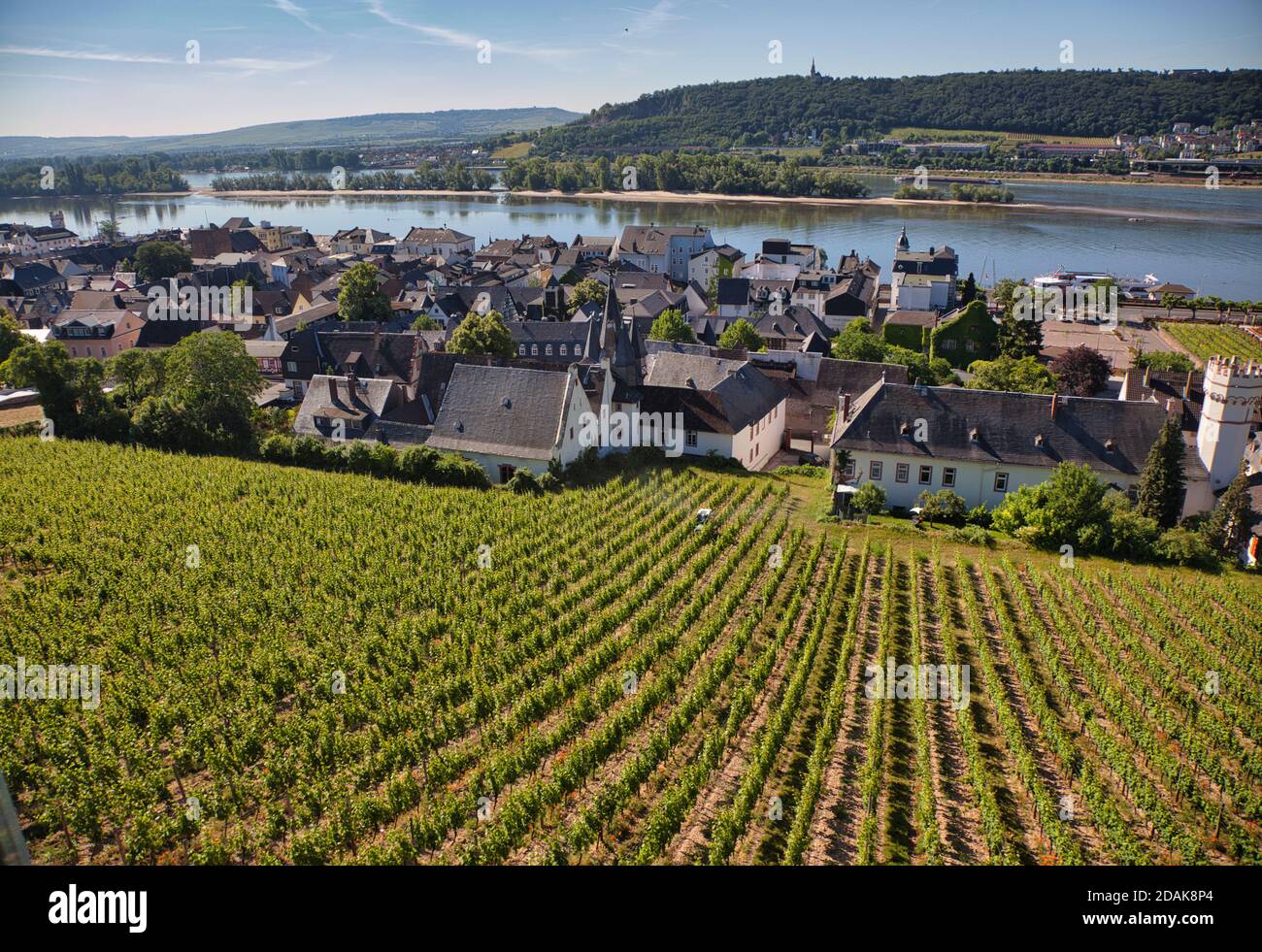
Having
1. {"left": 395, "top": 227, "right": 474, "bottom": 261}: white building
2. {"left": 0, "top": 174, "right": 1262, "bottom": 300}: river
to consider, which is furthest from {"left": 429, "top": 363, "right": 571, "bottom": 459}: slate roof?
{"left": 395, "top": 227, "right": 474, "bottom": 261}: white building

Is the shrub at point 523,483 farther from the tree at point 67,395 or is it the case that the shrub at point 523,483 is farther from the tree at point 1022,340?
the tree at point 1022,340

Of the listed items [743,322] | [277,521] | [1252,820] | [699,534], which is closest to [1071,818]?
[1252,820]

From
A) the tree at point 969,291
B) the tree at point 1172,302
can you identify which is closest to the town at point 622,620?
the tree at point 969,291

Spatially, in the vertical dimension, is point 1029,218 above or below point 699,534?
above

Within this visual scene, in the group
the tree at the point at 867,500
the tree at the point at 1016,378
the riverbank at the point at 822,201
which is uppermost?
the riverbank at the point at 822,201

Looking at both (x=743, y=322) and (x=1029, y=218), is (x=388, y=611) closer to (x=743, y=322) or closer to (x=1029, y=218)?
(x=743, y=322)

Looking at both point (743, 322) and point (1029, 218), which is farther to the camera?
point (1029, 218)
